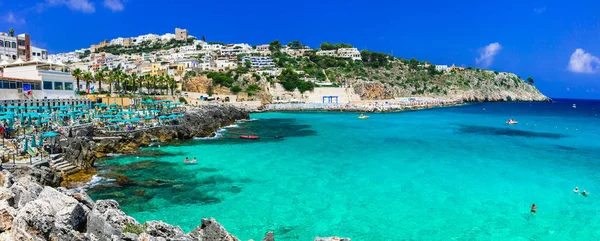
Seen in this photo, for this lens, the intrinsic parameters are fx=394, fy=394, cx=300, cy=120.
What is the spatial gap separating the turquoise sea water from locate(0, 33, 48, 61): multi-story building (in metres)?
37.6

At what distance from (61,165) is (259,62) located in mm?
105414

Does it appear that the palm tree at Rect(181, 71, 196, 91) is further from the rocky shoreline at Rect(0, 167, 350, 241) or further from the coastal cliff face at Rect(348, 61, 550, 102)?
the rocky shoreline at Rect(0, 167, 350, 241)

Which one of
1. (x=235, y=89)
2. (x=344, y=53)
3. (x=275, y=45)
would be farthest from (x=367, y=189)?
(x=275, y=45)

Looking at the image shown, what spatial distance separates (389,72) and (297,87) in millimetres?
44852

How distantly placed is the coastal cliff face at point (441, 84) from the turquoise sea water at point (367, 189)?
272ft

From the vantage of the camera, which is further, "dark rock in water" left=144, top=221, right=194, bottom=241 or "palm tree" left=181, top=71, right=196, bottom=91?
"palm tree" left=181, top=71, right=196, bottom=91

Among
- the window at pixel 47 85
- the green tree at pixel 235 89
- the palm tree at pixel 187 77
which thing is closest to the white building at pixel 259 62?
the palm tree at pixel 187 77

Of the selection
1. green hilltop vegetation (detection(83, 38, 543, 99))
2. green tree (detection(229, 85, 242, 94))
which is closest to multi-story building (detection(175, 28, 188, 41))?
green hilltop vegetation (detection(83, 38, 543, 99))

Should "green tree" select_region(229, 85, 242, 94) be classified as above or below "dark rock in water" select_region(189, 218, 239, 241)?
above

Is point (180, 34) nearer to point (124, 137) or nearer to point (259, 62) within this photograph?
point (259, 62)

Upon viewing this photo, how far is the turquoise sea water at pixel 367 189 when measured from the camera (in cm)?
1745

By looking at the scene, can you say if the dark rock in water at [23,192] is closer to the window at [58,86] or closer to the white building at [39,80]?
the white building at [39,80]

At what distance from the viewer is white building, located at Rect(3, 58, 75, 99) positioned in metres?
43.2

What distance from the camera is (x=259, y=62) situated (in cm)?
12725
